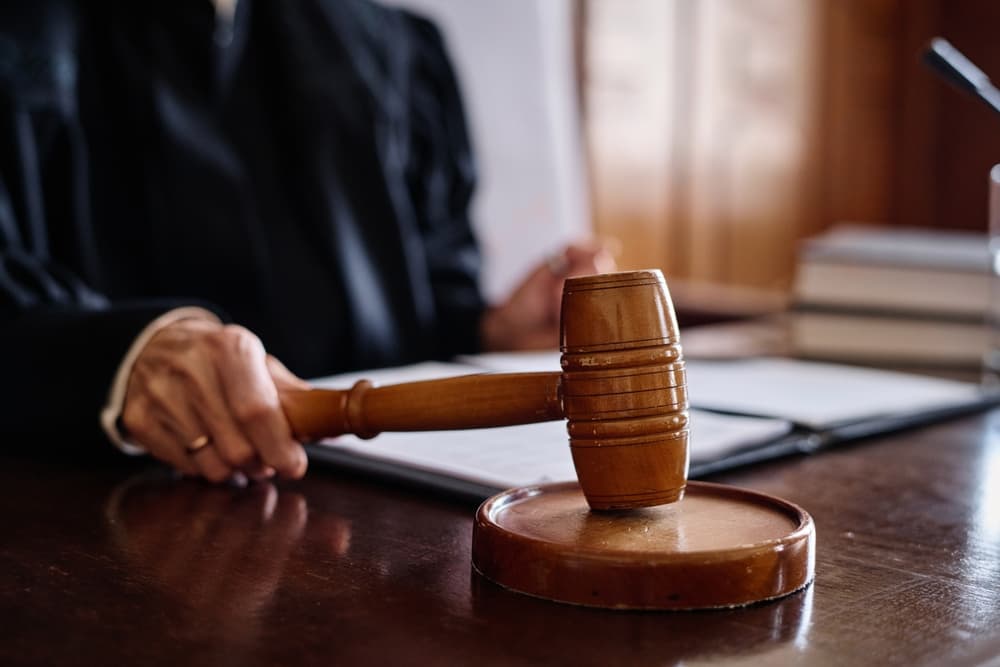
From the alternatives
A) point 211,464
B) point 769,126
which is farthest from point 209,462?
point 769,126

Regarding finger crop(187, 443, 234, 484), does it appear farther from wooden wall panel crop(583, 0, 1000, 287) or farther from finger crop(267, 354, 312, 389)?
wooden wall panel crop(583, 0, 1000, 287)

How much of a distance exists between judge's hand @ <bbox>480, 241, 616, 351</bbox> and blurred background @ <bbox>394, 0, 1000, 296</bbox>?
59cm

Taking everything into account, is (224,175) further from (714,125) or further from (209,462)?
(714,125)

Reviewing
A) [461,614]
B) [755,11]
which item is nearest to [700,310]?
[461,614]

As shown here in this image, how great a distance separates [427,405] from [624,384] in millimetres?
159

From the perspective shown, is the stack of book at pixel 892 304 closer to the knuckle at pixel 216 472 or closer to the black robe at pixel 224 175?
the black robe at pixel 224 175

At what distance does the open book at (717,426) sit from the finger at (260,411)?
0.06m

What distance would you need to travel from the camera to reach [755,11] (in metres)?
4.32

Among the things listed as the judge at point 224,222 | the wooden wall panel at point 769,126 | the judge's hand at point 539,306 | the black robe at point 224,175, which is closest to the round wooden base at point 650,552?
the judge at point 224,222

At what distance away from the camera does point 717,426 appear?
88cm

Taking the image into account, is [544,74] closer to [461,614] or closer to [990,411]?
[990,411]

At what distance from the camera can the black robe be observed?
125cm

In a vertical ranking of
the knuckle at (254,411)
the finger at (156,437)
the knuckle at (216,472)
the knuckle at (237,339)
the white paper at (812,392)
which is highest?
the knuckle at (237,339)

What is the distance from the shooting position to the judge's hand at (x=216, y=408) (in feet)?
2.45
